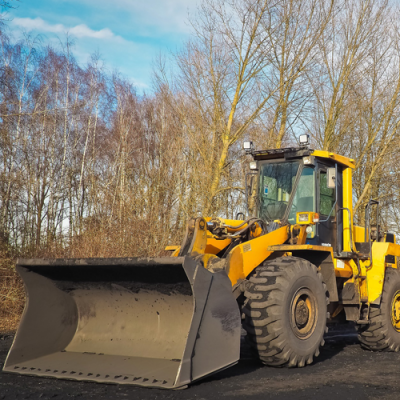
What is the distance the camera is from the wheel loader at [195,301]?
181 inches

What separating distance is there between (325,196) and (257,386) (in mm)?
3284

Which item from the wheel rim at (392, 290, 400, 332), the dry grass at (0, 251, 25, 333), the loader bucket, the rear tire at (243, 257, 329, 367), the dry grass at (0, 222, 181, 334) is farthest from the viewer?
the dry grass at (0, 222, 181, 334)

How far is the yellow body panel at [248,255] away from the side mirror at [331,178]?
1246 mm

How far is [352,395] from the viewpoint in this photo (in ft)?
14.2

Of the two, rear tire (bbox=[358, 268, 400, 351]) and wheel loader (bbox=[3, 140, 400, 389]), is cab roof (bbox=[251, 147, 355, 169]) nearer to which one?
wheel loader (bbox=[3, 140, 400, 389])

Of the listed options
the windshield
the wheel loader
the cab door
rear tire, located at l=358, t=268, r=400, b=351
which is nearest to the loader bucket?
the wheel loader

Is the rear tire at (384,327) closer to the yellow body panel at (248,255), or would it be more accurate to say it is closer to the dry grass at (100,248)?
the yellow body panel at (248,255)

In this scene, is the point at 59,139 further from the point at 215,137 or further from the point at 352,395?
the point at 352,395

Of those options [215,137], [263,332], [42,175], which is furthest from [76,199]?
[263,332]

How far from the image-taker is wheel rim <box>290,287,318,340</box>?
547cm

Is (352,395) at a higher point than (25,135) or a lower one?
lower

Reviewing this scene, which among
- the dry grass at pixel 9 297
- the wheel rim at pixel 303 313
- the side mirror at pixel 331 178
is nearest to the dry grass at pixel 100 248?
the dry grass at pixel 9 297

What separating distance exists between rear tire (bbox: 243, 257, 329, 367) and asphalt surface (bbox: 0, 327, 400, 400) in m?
0.22

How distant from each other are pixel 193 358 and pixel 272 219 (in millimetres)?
2911
